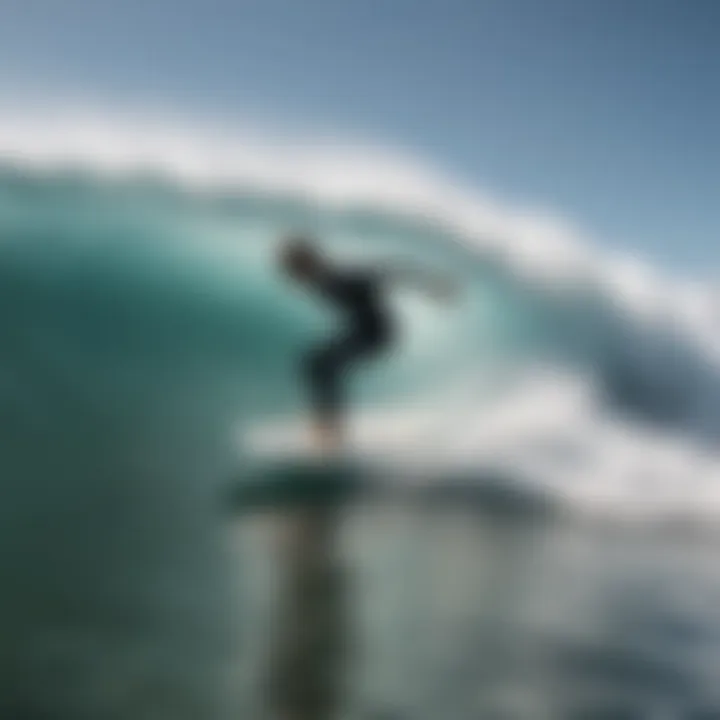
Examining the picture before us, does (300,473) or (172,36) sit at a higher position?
(172,36)

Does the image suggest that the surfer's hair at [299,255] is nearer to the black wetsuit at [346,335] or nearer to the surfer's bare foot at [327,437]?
the black wetsuit at [346,335]

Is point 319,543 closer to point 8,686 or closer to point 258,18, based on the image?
point 8,686

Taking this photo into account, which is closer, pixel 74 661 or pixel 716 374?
pixel 74 661

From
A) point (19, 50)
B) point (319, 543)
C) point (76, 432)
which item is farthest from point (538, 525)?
point (19, 50)

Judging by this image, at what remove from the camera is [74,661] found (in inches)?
45.2

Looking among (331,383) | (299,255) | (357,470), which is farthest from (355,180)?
(357,470)

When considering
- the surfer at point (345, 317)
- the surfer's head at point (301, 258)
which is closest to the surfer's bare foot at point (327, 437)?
the surfer at point (345, 317)

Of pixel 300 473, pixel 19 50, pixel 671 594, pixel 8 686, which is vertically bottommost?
pixel 8 686

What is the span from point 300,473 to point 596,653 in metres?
0.42

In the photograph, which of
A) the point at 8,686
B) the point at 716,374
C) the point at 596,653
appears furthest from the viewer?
the point at 716,374

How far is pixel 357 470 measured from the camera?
124 centimetres

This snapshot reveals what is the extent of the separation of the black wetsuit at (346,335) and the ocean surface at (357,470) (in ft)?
0.08

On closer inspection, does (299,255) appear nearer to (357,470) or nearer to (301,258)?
(301,258)

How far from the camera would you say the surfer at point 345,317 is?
1238 millimetres
